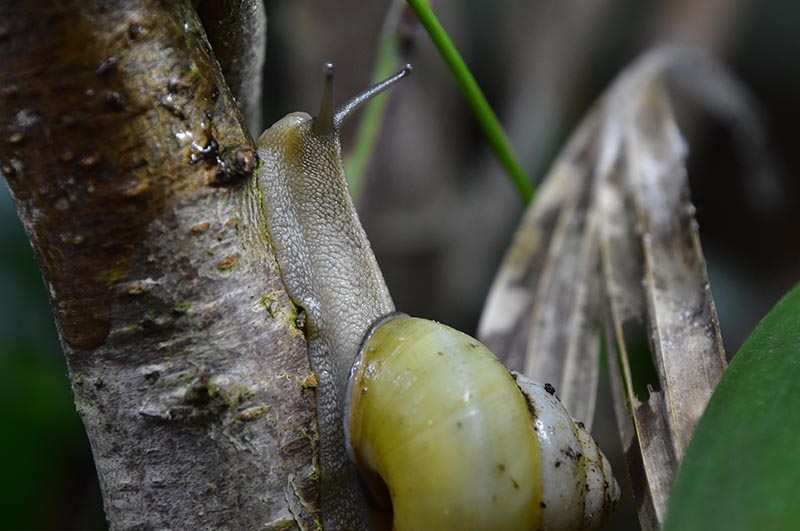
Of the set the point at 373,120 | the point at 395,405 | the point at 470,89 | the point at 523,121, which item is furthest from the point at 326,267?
the point at 523,121

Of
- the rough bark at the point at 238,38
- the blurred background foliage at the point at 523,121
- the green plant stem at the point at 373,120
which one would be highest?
the rough bark at the point at 238,38

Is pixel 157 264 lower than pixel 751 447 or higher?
higher

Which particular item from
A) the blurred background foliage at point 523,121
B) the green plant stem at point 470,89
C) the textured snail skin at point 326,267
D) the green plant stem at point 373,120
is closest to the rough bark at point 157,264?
the textured snail skin at point 326,267

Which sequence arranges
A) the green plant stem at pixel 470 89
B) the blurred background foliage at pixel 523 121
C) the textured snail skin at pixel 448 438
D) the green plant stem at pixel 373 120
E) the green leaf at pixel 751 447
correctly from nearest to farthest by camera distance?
the green leaf at pixel 751 447 < the textured snail skin at pixel 448 438 < the green plant stem at pixel 470 89 < the green plant stem at pixel 373 120 < the blurred background foliage at pixel 523 121

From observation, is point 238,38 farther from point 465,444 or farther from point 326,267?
point 465,444

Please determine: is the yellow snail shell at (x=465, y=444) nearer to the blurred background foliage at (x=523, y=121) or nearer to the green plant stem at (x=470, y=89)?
the green plant stem at (x=470, y=89)

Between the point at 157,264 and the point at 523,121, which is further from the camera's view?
the point at 523,121

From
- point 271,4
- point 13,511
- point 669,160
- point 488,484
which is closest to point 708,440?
point 488,484

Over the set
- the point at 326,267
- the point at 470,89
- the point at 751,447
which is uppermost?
the point at 470,89

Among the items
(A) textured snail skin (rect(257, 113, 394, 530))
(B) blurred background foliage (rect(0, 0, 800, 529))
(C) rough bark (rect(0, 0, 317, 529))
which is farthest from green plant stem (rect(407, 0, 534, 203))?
(B) blurred background foliage (rect(0, 0, 800, 529))
